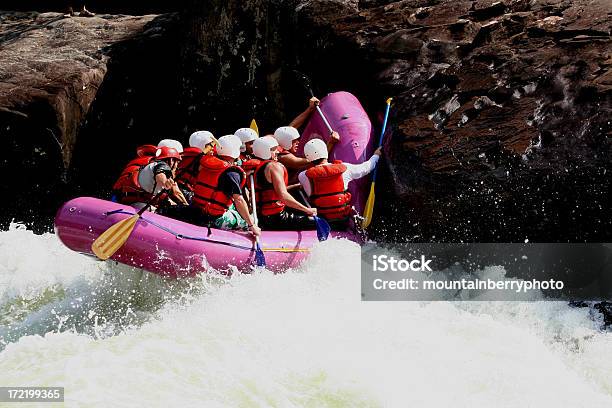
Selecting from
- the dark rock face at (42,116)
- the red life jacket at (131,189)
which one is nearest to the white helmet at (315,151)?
the red life jacket at (131,189)

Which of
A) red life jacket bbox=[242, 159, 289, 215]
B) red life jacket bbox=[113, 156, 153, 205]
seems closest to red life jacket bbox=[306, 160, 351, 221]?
red life jacket bbox=[242, 159, 289, 215]

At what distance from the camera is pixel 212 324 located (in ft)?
17.2

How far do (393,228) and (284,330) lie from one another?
201 centimetres

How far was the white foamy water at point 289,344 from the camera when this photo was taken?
452 centimetres

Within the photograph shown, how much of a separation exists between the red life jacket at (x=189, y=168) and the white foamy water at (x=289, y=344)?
0.99 metres

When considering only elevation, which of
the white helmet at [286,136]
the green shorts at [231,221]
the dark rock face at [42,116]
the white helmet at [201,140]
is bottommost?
the dark rock face at [42,116]

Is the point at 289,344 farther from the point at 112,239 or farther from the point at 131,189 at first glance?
the point at 131,189

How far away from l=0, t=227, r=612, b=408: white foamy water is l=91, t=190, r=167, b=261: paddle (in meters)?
0.46

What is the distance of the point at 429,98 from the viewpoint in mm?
7121

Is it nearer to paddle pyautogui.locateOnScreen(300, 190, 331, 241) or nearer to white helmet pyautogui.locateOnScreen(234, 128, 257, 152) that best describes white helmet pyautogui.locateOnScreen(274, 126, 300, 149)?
white helmet pyautogui.locateOnScreen(234, 128, 257, 152)

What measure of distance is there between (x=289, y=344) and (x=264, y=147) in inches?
84.9

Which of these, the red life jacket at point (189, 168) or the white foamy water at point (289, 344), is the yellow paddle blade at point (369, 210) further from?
the red life jacket at point (189, 168)

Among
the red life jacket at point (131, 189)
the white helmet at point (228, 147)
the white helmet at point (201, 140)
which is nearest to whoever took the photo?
the white helmet at point (228, 147)

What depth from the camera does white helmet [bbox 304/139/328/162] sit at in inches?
274
